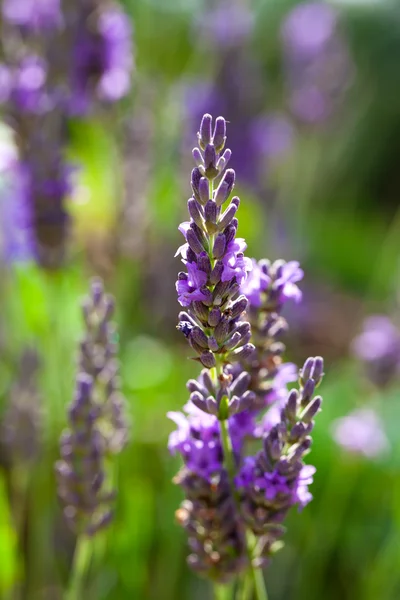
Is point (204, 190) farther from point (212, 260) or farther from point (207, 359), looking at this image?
point (207, 359)

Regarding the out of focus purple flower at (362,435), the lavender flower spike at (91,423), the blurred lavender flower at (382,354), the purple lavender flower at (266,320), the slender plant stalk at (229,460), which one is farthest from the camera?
the blurred lavender flower at (382,354)

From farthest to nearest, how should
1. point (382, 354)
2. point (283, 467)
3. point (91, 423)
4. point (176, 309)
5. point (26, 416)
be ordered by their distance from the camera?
1. point (176, 309)
2. point (382, 354)
3. point (26, 416)
4. point (91, 423)
5. point (283, 467)

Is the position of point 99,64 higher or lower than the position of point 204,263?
higher

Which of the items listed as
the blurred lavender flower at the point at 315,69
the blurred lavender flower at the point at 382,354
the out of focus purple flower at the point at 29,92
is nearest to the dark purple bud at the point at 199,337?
the out of focus purple flower at the point at 29,92

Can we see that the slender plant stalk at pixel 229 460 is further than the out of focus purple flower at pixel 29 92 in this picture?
No

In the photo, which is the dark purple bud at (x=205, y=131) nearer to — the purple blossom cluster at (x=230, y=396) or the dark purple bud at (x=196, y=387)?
the purple blossom cluster at (x=230, y=396)

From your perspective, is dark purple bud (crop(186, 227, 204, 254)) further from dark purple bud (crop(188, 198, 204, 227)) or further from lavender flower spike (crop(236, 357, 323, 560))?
lavender flower spike (crop(236, 357, 323, 560))

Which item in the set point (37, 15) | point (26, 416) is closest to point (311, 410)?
point (26, 416)
